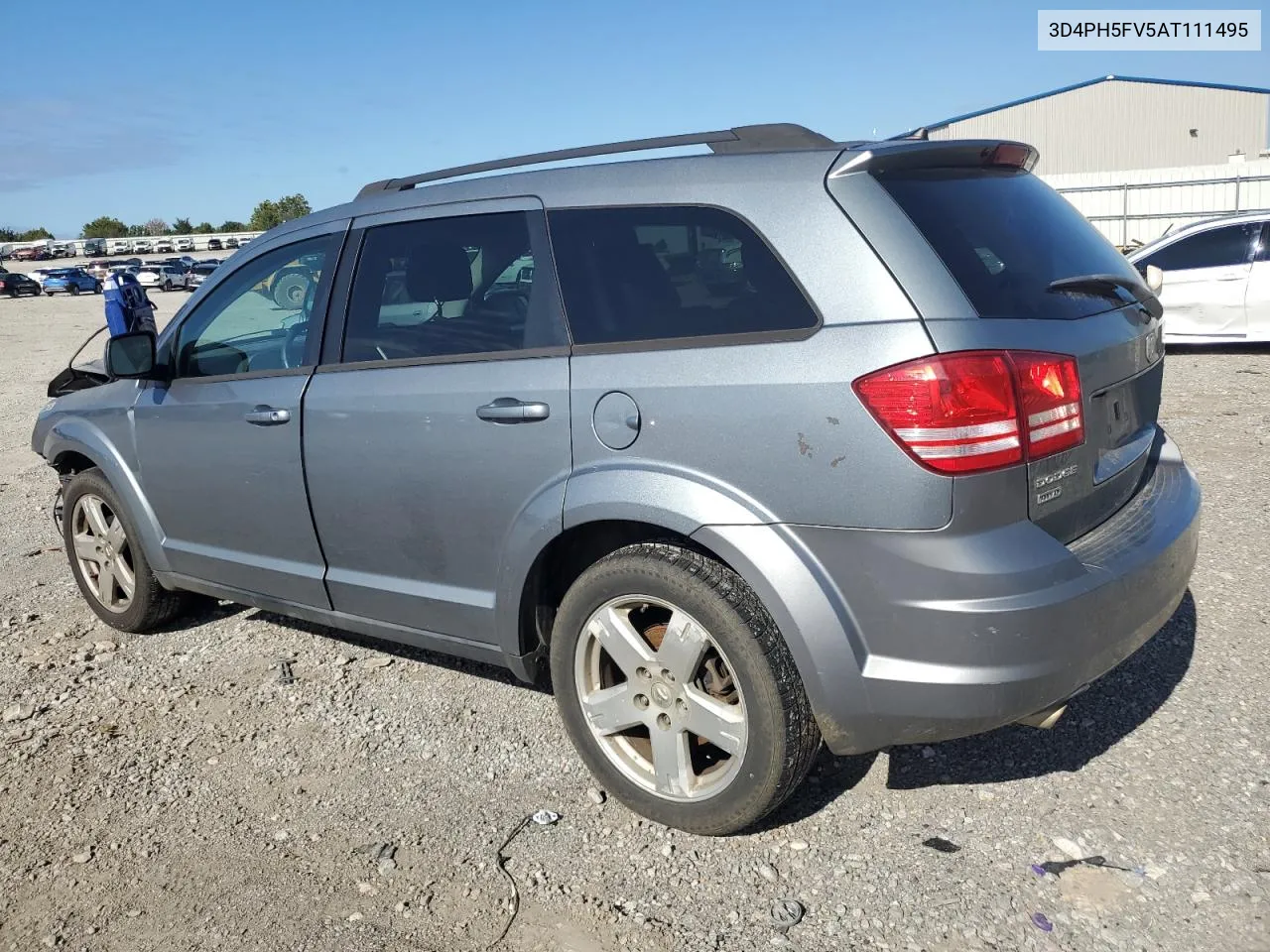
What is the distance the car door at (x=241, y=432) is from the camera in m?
3.93

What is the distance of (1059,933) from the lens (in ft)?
8.54

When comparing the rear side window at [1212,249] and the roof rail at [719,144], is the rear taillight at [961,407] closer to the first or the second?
the roof rail at [719,144]

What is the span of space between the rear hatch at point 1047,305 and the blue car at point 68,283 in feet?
187

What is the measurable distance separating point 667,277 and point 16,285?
182 ft

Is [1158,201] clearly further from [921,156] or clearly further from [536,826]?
[536,826]

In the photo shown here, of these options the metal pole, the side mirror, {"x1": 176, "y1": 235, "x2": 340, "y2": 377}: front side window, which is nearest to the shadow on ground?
{"x1": 176, "y1": 235, "x2": 340, "y2": 377}: front side window

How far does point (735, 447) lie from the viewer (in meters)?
2.78

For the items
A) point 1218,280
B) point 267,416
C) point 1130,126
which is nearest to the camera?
point 267,416

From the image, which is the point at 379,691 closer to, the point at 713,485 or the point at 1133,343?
the point at 713,485

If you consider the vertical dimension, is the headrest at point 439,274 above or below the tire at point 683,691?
above

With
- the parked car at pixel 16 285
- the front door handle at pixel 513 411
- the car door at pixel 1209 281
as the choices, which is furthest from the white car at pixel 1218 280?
the parked car at pixel 16 285

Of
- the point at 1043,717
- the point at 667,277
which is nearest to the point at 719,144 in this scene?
the point at 667,277

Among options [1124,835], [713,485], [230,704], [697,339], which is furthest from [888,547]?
[230,704]

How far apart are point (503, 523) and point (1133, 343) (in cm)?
189
